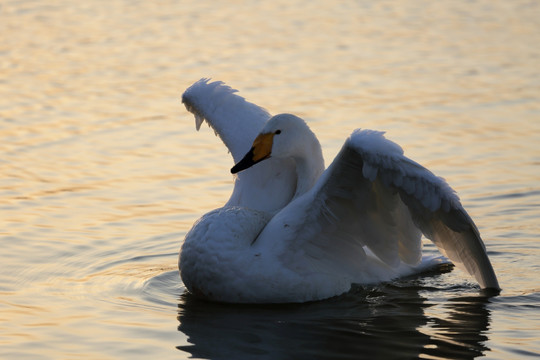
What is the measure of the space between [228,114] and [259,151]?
3.47 ft

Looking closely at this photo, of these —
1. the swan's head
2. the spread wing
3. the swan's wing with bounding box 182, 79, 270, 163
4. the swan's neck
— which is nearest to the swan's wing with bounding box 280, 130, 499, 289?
the swan's neck

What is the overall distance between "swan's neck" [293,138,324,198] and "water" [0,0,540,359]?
3.11ft

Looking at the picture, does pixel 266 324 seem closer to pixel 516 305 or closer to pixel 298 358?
pixel 298 358

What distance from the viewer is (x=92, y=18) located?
19.2 meters

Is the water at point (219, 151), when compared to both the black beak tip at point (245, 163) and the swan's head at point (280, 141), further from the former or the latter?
the swan's head at point (280, 141)

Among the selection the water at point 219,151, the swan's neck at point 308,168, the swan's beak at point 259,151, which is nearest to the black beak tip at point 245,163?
the swan's beak at point 259,151

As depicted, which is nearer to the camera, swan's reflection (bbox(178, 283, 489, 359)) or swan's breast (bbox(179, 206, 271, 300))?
swan's reflection (bbox(178, 283, 489, 359))

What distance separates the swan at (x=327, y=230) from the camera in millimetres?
7207

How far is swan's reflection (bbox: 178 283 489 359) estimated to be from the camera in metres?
6.95

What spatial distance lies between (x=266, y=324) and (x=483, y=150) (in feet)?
16.5

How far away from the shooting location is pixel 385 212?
25.5ft

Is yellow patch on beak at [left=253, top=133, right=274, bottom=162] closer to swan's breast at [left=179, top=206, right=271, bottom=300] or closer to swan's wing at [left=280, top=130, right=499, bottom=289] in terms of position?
swan's breast at [left=179, top=206, right=271, bottom=300]

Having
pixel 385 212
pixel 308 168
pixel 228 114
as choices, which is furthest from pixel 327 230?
pixel 228 114

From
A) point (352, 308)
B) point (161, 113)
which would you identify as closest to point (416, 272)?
point (352, 308)
